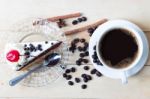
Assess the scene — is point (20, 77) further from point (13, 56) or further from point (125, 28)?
point (125, 28)

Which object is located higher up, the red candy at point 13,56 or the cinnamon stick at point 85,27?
the cinnamon stick at point 85,27

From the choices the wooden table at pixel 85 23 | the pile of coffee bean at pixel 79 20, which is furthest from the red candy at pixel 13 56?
the pile of coffee bean at pixel 79 20

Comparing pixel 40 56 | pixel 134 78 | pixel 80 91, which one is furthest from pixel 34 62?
pixel 134 78

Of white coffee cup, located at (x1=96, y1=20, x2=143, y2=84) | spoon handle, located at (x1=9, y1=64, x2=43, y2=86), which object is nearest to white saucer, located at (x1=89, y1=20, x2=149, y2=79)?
white coffee cup, located at (x1=96, y1=20, x2=143, y2=84)

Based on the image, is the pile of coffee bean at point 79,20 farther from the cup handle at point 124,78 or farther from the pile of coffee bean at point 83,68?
the cup handle at point 124,78

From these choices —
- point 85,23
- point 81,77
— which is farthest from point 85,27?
point 81,77

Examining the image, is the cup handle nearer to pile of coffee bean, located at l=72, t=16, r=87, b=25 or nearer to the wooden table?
the wooden table

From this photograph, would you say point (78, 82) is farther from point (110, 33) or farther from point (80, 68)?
point (110, 33)
